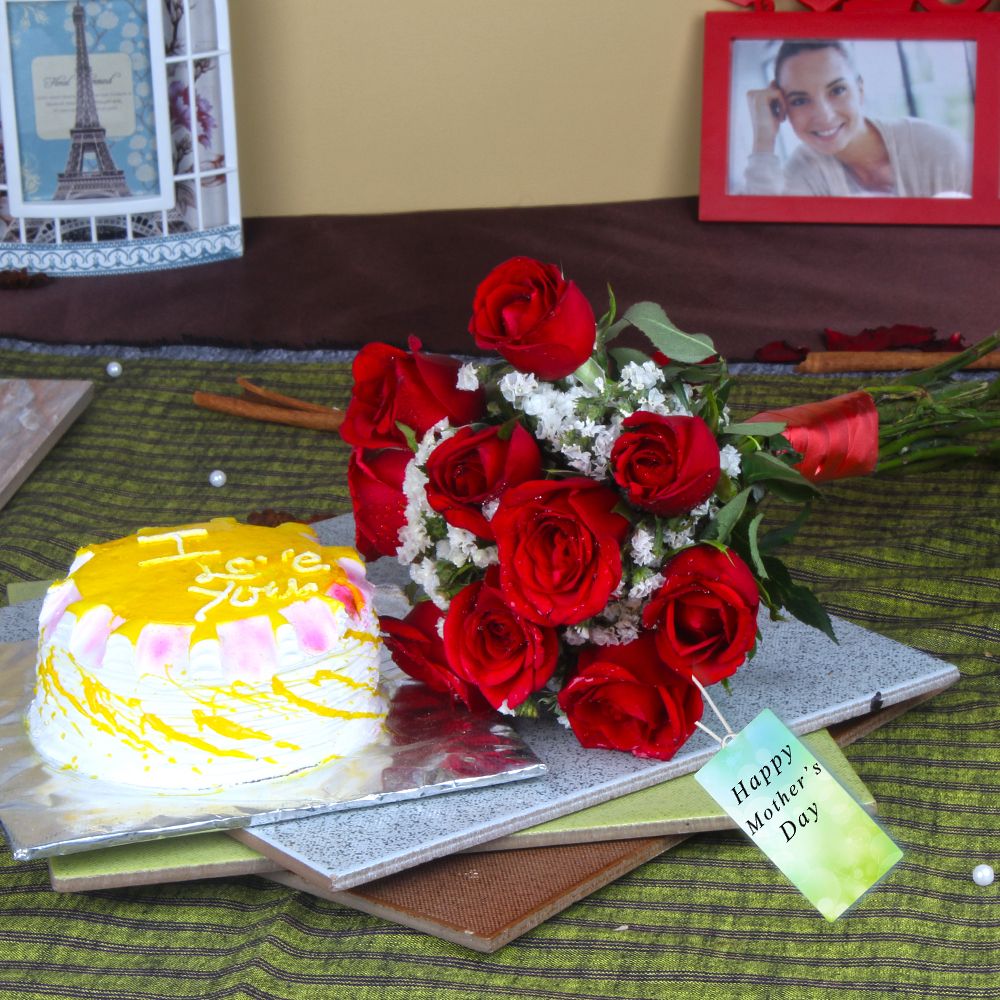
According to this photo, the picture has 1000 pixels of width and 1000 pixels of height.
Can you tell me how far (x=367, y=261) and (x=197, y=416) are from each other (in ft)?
1.31

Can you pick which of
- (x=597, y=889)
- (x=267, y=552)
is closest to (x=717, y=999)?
(x=597, y=889)

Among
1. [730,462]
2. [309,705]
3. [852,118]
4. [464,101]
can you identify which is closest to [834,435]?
[730,462]

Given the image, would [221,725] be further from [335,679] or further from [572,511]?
[572,511]

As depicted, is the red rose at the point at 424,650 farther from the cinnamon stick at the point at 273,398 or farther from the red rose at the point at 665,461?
the cinnamon stick at the point at 273,398

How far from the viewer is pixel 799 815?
71 centimetres

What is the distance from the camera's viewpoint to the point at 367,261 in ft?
6.48

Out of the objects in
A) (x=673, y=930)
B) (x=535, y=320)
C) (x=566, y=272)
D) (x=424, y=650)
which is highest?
(x=535, y=320)

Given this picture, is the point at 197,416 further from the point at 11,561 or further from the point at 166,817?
the point at 166,817

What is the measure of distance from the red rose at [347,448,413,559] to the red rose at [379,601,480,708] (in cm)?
6

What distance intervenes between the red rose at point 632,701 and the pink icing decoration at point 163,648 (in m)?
0.23

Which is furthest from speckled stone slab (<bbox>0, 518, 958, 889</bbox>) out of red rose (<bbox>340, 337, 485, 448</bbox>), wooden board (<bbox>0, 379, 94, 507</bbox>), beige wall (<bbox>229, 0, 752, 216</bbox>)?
beige wall (<bbox>229, 0, 752, 216</bbox>)

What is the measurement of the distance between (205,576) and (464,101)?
1.42 m

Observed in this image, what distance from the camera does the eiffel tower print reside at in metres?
1.92

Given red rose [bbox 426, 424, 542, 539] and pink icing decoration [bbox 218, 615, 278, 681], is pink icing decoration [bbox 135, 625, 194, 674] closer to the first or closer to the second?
pink icing decoration [bbox 218, 615, 278, 681]
